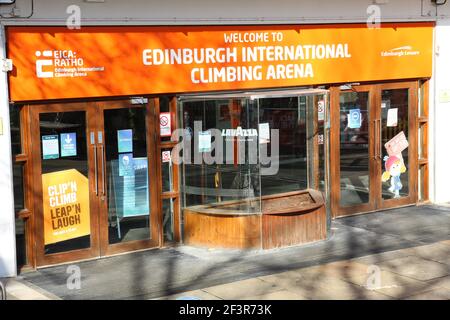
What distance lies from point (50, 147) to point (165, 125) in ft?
5.76

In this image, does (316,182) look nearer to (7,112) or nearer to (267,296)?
A: (267,296)

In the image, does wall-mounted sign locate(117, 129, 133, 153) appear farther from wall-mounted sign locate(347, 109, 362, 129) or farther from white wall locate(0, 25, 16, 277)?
wall-mounted sign locate(347, 109, 362, 129)

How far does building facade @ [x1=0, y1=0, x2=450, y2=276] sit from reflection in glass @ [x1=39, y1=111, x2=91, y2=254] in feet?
0.05

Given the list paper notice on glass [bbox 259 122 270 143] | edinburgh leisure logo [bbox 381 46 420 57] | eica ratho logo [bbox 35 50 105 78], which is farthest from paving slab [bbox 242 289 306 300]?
edinburgh leisure logo [bbox 381 46 420 57]

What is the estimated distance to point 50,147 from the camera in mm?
9727

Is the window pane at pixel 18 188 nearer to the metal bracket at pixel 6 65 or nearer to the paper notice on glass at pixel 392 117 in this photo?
the metal bracket at pixel 6 65

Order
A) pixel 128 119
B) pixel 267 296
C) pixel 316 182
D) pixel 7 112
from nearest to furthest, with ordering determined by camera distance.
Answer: pixel 267 296 → pixel 7 112 → pixel 128 119 → pixel 316 182

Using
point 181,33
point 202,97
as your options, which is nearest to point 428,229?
point 202,97

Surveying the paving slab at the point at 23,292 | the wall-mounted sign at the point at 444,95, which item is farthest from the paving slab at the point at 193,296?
the wall-mounted sign at the point at 444,95

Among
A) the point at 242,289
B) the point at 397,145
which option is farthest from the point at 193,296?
the point at 397,145

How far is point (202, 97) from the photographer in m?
10.6

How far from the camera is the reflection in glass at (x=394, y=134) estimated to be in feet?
42.2

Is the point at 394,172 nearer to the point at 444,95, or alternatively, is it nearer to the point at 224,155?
the point at 444,95

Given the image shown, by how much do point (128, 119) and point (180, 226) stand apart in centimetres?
176
